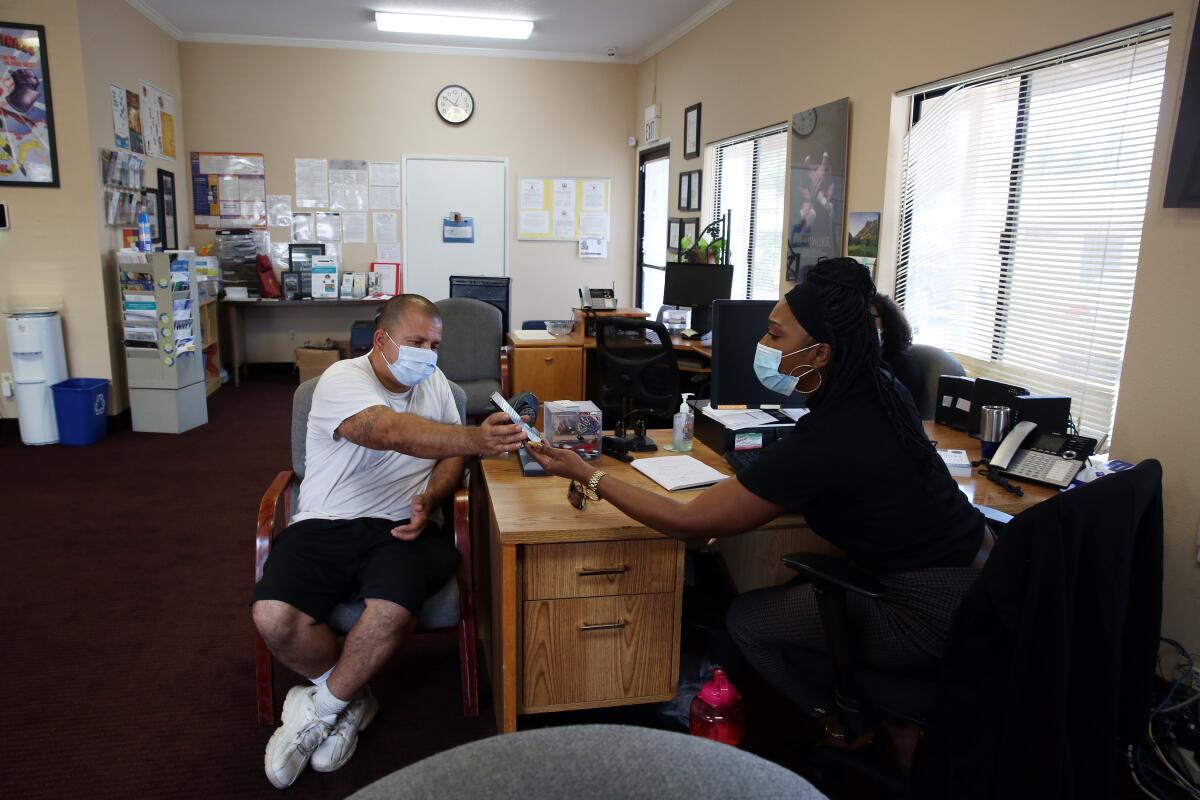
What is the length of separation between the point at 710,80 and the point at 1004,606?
5146mm

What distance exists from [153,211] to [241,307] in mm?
1339

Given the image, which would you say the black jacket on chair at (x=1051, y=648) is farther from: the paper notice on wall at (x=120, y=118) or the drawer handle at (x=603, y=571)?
the paper notice on wall at (x=120, y=118)

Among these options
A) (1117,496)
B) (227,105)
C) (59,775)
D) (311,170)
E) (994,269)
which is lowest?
(59,775)

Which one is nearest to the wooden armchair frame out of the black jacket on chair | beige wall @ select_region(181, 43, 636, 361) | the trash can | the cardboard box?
the black jacket on chair

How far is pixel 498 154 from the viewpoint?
7.37 metres

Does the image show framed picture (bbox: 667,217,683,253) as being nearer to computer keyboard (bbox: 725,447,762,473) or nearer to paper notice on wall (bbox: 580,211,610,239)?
paper notice on wall (bbox: 580,211,610,239)

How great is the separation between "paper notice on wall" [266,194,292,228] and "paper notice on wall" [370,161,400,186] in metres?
0.75

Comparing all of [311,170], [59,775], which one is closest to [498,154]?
[311,170]

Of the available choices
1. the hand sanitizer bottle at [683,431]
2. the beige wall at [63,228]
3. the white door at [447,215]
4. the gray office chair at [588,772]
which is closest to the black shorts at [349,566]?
the hand sanitizer bottle at [683,431]

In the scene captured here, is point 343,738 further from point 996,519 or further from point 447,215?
point 447,215

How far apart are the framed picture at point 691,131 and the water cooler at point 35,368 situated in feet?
14.7

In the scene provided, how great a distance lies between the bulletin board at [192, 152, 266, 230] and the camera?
6.96 m

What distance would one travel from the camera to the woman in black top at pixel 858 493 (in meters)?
1.69

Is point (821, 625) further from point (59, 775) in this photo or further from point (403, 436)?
point (59, 775)
